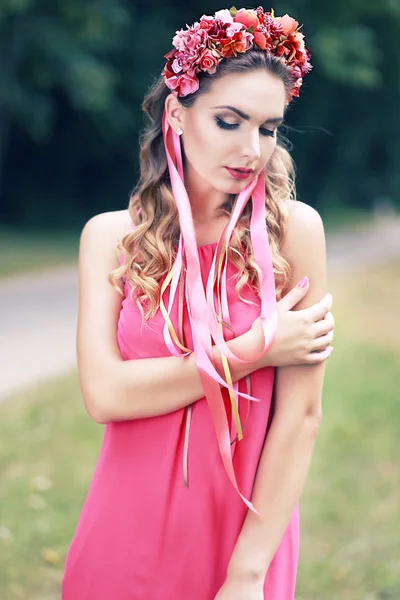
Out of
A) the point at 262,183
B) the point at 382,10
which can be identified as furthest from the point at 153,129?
the point at 382,10

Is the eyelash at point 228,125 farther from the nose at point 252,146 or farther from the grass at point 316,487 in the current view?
the grass at point 316,487

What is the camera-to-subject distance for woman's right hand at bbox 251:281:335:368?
6.75ft

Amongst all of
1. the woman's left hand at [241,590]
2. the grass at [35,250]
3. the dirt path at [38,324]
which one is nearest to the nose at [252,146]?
the woman's left hand at [241,590]

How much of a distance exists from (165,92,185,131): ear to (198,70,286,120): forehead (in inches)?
5.0

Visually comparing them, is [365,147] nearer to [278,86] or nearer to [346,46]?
[346,46]

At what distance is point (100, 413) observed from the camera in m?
2.23

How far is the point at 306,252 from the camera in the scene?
215 cm

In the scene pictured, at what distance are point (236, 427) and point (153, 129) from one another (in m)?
0.82

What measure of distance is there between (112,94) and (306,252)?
2106 centimetres

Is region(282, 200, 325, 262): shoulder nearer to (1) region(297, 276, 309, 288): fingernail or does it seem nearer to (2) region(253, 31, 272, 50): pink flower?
(1) region(297, 276, 309, 288): fingernail

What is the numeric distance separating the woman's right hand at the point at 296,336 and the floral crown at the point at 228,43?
1.68 feet

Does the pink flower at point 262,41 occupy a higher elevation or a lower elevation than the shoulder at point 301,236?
higher

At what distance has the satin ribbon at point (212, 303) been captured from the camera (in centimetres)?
203

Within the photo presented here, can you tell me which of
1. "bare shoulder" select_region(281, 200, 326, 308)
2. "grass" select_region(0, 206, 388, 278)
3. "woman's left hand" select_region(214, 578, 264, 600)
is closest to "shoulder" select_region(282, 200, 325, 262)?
"bare shoulder" select_region(281, 200, 326, 308)
